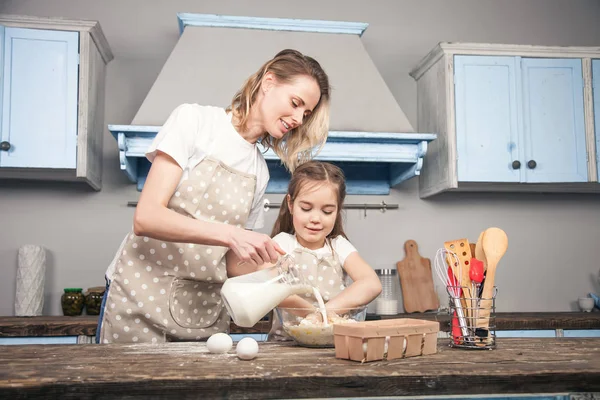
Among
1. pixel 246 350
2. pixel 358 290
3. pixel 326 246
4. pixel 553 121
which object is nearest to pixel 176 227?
pixel 246 350

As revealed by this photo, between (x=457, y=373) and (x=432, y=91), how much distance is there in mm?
2643

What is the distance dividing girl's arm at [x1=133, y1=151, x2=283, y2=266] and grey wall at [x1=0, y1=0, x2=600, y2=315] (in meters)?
1.85

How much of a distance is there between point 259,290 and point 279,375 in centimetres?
30

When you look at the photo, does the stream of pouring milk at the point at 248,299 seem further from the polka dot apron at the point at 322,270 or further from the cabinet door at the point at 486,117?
the cabinet door at the point at 486,117

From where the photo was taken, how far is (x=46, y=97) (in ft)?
9.77

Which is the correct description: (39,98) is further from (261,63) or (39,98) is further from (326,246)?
(326,246)

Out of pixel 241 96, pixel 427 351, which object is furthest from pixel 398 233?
pixel 427 351

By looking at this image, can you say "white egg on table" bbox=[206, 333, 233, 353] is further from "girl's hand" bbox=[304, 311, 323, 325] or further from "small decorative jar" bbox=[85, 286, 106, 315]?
"small decorative jar" bbox=[85, 286, 106, 315]

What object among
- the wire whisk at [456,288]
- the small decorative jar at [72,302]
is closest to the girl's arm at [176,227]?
the wire whisk at [456,288]

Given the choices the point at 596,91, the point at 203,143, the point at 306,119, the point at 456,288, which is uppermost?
the point at 596,91

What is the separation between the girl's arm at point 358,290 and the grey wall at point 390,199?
154 cm

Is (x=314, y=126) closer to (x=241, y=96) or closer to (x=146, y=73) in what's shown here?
(x=241, y=96)

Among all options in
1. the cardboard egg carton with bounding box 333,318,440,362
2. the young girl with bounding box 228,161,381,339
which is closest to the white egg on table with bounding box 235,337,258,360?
the cardboard egg carton with bounding box 333,318,440,362

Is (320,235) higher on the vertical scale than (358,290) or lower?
higher
